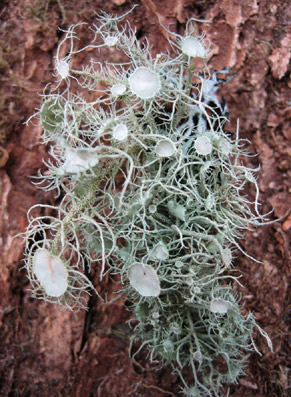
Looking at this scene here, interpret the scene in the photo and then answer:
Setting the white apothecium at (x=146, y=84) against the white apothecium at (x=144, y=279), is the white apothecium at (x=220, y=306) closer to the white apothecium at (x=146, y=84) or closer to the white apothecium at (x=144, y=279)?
the white apothecium at (x=144, y=279)

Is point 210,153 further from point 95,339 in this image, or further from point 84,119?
point 95,339

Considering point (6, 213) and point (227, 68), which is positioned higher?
point (227, 68)

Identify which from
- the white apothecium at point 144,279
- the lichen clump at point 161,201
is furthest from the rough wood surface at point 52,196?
the white apothecium at point 144,279

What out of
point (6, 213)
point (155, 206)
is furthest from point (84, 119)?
point (6, 213)

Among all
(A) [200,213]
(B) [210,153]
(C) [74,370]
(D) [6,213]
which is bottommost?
(C) [74,370]

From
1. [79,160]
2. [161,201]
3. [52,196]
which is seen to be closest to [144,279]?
[161,201]

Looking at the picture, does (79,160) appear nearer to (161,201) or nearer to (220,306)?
(161,201)

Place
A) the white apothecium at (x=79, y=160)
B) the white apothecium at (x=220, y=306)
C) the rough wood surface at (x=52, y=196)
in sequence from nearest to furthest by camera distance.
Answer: the white apothecium at (x=79, y=160)
the white apothecium at (x=220, y=306)
the rough wood surface at (x=52, y=196)

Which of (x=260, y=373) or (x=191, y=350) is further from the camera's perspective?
(x=260, y=373)
